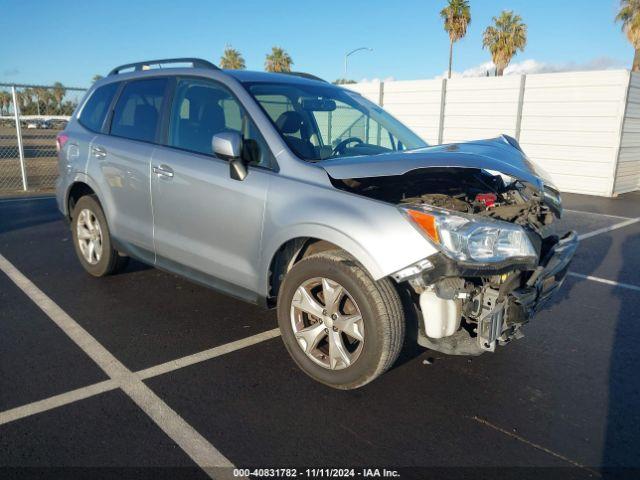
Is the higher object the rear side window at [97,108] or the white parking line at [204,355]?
the rear side window at [97,108]

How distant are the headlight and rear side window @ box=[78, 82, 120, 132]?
3426 millimetres

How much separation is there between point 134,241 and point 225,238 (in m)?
1.22

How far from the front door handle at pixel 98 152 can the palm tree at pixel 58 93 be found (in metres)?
7.10

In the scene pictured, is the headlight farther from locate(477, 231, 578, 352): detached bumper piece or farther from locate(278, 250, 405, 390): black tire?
locate(278, 250, 405, 390): black tire

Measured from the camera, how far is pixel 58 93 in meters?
11.6

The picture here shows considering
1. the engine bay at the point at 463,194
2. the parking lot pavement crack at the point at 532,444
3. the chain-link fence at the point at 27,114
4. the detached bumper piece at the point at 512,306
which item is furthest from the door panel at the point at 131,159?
the chain-link fence at the point at 27,114

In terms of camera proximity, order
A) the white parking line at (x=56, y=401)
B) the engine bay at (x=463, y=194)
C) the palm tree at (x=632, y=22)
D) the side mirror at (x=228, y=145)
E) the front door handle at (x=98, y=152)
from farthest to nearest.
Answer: the palm tree at (x=632, y=22) < the front door handle at (x=98, y=152) < the side mirror at (x=228, y=145) < the engine bay at (x=463, y=194) < the white parking line at (x=56, y=401)

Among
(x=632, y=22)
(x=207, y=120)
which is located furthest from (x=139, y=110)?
(x=632, y=22)

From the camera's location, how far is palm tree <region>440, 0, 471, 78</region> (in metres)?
38.3

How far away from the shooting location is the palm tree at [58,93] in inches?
427

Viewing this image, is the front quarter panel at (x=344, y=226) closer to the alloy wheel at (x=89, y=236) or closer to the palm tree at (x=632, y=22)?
the alloy wheel at (x=89, y=236)

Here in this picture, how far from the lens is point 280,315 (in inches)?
131

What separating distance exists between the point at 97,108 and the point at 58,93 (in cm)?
779

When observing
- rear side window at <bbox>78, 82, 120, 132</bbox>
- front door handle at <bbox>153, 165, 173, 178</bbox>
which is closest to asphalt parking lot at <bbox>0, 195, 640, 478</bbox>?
front door handle at <bbox>153, 165, 173, 178</bbox>
